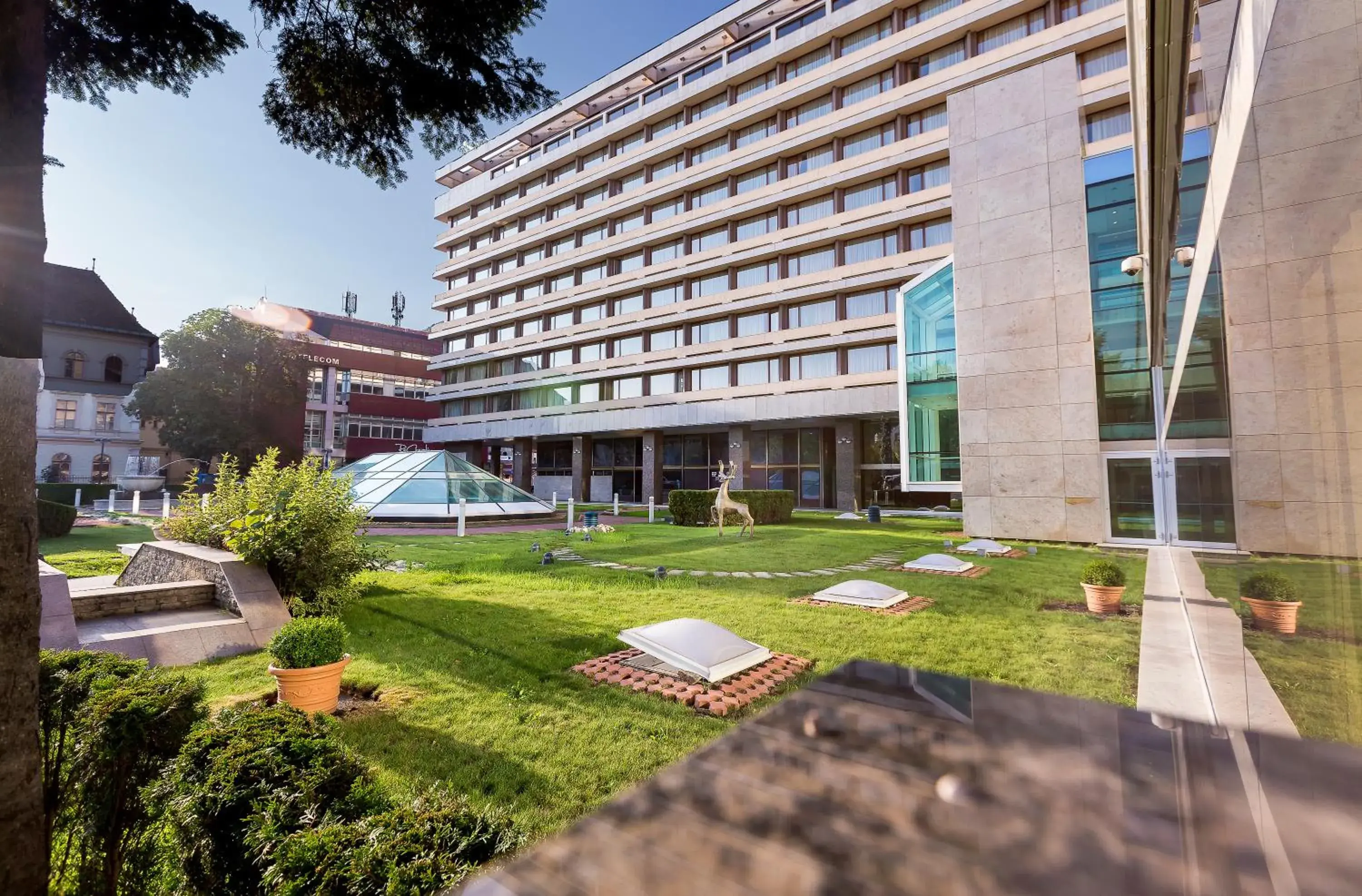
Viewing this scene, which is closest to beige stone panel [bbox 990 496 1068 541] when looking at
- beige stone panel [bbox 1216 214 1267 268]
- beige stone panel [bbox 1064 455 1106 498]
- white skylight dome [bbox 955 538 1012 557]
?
beige stone panel [bbox 1064 455 1106 498]

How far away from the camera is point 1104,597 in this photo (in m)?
8.12

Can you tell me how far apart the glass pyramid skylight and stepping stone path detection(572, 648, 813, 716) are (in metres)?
17.5

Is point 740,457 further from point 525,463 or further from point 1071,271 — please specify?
point 1071,271

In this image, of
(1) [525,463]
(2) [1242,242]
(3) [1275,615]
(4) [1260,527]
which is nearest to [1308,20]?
(2) [1242,242]

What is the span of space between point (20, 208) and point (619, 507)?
3233 cm

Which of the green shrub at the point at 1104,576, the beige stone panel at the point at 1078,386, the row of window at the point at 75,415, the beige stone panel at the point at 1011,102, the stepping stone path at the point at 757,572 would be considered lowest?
the stepping stone path at the point at 757,572

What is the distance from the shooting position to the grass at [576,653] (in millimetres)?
3996

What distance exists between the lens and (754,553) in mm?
14398

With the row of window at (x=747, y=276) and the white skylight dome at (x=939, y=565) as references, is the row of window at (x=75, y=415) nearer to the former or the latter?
the row of window at (x=747, y=276)

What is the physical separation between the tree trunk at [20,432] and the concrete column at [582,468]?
38740 mm

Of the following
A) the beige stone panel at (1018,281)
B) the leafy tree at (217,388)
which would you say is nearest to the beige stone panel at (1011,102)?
the beige stone panel at (1018,281)

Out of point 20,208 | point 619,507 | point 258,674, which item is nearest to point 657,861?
point 20,208

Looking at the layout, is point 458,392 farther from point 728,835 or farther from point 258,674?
point 728,835

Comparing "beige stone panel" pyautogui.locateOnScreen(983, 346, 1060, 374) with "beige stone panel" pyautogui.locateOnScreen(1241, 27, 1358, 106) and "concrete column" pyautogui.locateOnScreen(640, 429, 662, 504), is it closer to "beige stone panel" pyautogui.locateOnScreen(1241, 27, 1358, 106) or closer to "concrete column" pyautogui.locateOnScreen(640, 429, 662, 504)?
"beige stone panel" pyautogui.locateOnScreen(1241, 27, 1358, 106)
